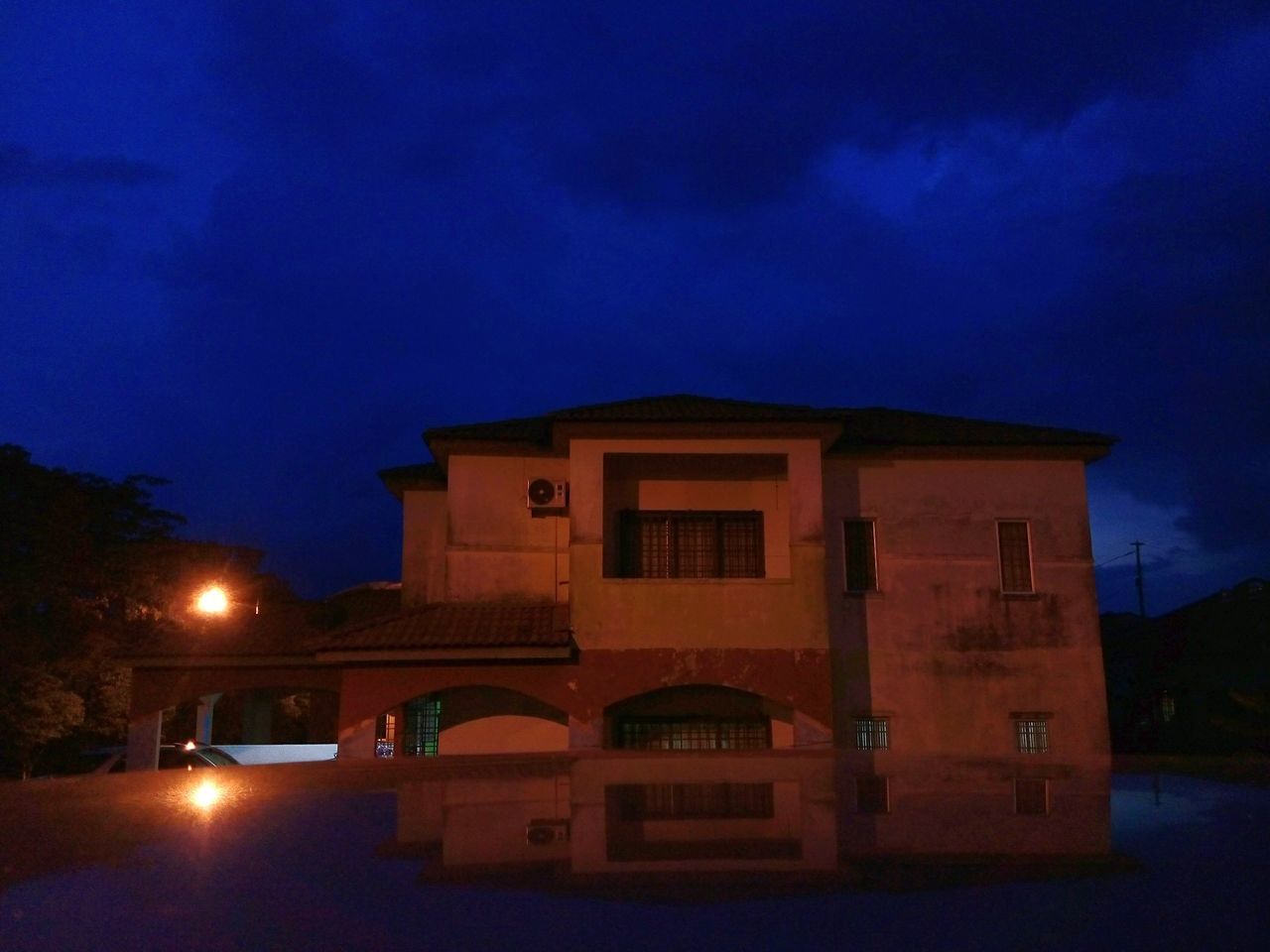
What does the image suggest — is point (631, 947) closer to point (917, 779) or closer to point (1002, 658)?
point (917, 779)

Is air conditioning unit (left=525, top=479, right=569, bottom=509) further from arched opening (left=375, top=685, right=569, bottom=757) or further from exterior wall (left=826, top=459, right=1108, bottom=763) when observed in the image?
exterior wall (left=826, top=459, right=1108, bottom=763)

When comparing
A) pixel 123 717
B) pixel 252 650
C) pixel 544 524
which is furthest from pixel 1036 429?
pixel 123 717

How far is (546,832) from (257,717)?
33727 millimetres

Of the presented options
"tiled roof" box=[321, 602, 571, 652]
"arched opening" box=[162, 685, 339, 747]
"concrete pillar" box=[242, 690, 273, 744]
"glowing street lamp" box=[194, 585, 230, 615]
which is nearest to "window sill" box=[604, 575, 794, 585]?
"tiled roof" box=[321, 602, 571, 652]

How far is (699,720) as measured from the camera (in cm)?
1762

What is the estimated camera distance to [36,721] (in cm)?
2211

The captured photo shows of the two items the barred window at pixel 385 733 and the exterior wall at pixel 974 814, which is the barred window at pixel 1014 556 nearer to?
the exterior wall at pixel 974 814

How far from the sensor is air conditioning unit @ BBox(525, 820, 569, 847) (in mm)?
2736

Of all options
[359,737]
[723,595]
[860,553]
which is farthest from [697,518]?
[359,737]

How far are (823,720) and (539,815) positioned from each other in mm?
13609

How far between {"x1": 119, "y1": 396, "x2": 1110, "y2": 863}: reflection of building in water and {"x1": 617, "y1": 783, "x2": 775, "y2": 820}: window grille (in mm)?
11680

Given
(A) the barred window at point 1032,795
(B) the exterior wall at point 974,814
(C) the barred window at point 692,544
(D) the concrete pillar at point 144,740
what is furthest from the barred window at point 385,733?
(A) the barred window at point 1032,795

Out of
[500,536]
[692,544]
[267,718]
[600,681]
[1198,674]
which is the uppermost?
[500,536]

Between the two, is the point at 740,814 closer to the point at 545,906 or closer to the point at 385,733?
the point at 545,906
